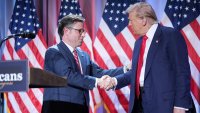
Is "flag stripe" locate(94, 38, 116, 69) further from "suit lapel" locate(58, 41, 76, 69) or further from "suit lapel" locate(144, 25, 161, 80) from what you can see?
"suit lapel" locate(144, 25, 161, 80)

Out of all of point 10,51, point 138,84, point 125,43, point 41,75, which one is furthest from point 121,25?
point 41,75

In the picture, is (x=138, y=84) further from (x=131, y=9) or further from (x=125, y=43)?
(x=125, y=43)

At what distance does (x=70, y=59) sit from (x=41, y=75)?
1.59 meters

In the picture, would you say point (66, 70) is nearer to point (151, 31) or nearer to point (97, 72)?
point (97, 72)

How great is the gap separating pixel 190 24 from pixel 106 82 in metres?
1.49

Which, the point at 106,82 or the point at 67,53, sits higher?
the point at 67,53

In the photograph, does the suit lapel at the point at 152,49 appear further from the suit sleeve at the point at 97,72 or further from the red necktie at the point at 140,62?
the suit sleeve at the point at 97,72

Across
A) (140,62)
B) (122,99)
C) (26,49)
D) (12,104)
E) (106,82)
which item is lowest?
(12,104)

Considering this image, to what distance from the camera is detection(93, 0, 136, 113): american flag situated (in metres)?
3.84

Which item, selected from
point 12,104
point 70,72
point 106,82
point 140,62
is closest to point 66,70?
point 70,72

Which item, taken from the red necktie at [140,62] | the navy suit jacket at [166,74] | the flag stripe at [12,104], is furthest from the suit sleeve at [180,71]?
the flag stripe at [12,104]

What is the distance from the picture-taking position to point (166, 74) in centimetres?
217

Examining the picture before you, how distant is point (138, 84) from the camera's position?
229 centimetres

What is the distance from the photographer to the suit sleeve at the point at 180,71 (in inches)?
82.4
